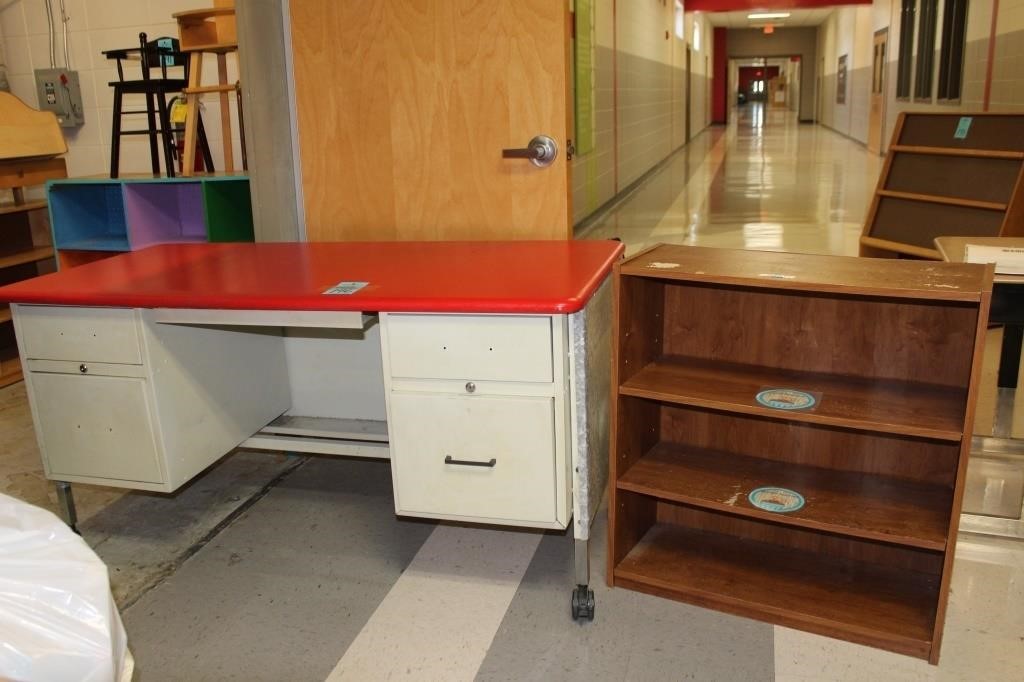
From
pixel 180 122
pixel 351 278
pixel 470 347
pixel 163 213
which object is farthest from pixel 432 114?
pixel 180 122

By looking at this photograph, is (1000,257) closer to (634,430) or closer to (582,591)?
(634,430)

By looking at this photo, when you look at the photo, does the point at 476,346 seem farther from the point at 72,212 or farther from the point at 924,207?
the point at 924,207

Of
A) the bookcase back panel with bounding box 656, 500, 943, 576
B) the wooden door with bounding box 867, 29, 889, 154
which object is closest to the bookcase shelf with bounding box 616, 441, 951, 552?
the bookcase back panel with bounding box 656, 500, 943, 576

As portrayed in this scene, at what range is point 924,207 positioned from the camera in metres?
4.51

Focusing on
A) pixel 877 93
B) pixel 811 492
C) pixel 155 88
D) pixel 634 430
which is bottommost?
pixel 811 492

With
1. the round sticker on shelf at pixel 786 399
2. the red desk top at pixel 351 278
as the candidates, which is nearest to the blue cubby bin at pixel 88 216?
the red desk top at pixel 351 278

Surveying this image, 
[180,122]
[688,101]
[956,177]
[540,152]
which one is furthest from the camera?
[688,101]

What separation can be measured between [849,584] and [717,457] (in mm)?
441

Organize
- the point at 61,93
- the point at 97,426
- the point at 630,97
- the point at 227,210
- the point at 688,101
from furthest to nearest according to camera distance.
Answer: the point at 688,101, the point at 630,97, the point at 61,93, the point at 227,210, the point at 97,426

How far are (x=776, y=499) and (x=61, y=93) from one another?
4.94 metres

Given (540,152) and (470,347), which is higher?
(540,152)

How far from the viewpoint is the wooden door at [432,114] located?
103 inches

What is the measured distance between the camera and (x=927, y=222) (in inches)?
175

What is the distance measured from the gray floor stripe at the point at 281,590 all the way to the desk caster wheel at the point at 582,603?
20.1 inches
